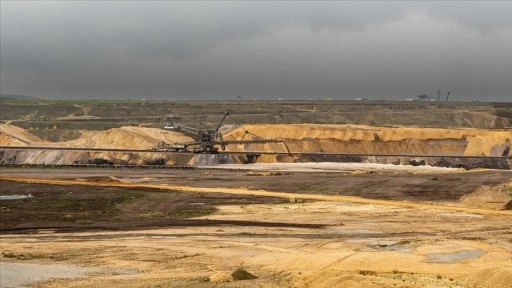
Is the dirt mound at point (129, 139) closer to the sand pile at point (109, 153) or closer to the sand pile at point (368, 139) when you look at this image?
the sand pile at point (109, 153)

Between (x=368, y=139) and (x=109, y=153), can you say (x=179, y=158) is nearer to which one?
(x=109, y=153)

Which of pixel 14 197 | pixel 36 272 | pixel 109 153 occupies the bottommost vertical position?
pixel 109 153

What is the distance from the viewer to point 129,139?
104375 mm

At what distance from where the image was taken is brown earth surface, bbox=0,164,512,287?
2391cm

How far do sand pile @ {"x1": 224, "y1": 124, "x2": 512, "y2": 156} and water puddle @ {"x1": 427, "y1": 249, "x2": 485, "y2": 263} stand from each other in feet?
245

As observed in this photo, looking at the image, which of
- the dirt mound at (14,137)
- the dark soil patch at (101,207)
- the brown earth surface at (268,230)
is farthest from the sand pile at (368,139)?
the dark soil patch at (101,207)

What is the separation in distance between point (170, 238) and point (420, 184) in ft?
99.8

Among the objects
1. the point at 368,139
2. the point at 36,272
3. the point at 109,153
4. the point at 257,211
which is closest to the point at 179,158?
the point at 109,153

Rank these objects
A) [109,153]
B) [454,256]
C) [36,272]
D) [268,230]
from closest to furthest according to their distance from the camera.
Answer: [36,272] → [454,256] → [268,230] → [109,153]

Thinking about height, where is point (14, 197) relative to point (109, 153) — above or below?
above

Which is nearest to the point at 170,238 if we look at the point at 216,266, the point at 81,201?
the point at 216,266

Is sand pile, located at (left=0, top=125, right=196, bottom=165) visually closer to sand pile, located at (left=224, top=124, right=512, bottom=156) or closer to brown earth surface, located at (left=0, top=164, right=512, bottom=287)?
sand pile, located at (left=224, top=124, right=512, bottom=156)

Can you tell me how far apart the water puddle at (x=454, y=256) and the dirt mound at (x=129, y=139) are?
76.8 metres

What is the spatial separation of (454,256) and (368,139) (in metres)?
77.5
